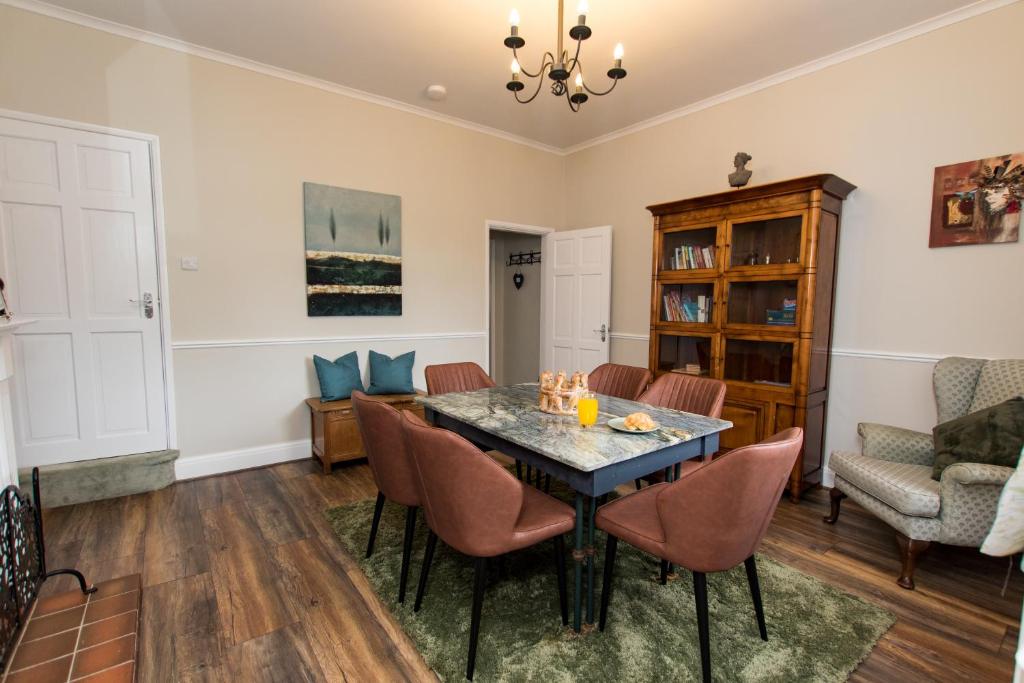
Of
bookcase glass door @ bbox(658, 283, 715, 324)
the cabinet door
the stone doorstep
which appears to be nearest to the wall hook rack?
bookcase glass door @ bbox(658, 283, 715, 324)

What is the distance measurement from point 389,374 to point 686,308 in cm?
243

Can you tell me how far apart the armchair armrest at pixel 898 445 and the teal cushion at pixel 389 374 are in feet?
10.4

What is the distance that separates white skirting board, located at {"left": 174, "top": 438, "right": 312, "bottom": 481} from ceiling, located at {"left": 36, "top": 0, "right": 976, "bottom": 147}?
9.26 feet

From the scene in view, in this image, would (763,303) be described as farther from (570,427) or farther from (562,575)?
(562,575)

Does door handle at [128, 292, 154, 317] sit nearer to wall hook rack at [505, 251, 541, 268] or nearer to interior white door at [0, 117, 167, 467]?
interior white door at [0, 117, 167, 467]

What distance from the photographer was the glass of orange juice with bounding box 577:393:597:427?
78.4 inches

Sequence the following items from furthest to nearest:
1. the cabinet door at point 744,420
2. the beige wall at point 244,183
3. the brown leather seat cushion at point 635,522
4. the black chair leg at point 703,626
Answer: the cabinet door at point 744,420 → the beige wall at point 244,183 → the brown leather seat cushion at point 635,522 → the black chair leg at point 703,626

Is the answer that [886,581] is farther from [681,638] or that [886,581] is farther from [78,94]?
[78,94]

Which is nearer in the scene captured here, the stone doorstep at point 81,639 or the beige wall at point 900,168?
the stone doorstep at point 81,639

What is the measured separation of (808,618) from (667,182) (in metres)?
3.38

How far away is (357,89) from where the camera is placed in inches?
148

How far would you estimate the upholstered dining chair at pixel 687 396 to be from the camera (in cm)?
244

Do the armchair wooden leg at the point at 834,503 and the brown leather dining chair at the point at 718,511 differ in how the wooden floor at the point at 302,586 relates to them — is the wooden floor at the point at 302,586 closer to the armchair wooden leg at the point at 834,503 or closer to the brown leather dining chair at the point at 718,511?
the armchair wooden leg at the point at 834,503

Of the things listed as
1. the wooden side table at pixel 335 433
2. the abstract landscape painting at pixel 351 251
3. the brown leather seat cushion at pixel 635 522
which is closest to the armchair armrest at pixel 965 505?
the brown leather seat cushion at pixel 635 522
